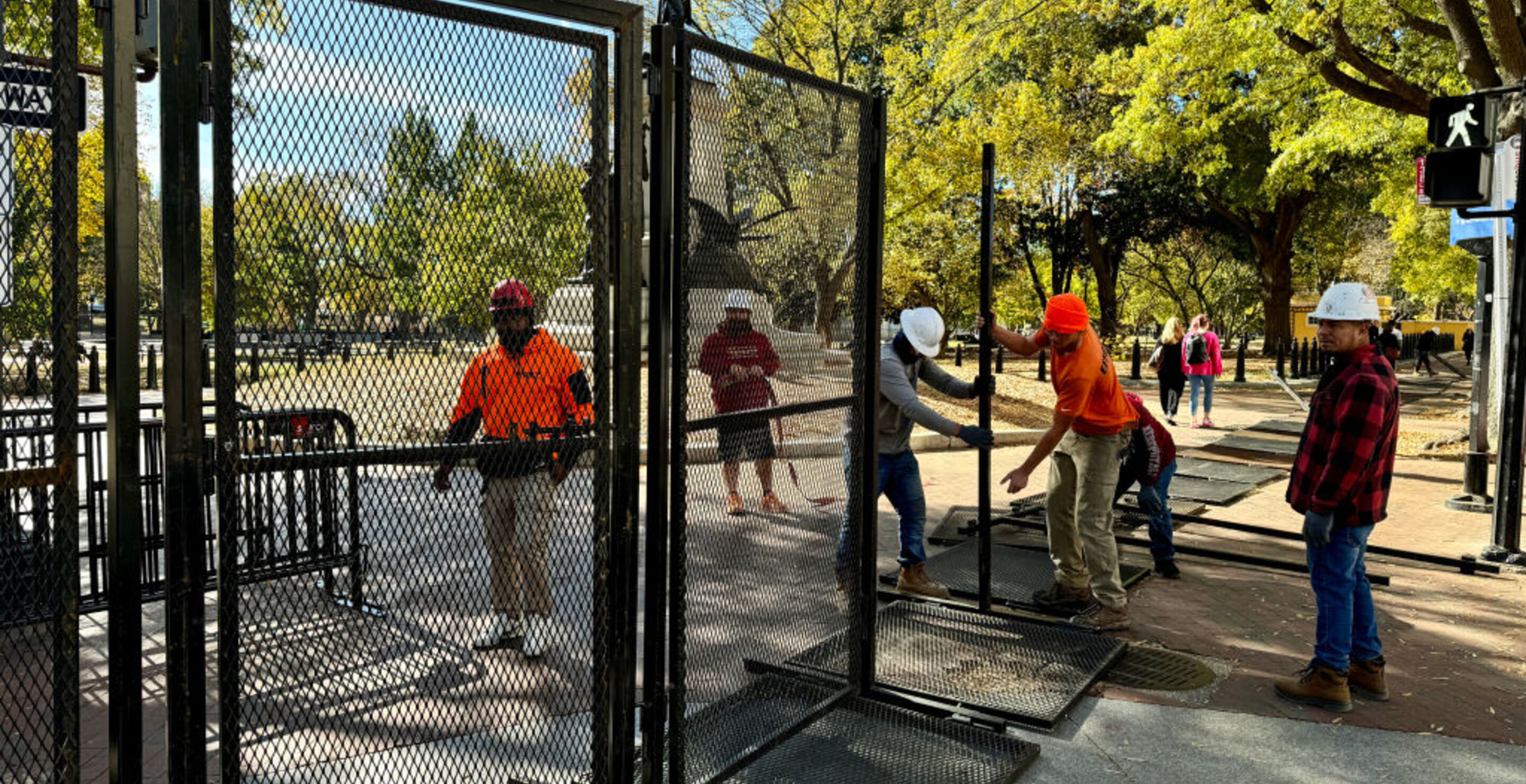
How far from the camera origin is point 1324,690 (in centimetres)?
486

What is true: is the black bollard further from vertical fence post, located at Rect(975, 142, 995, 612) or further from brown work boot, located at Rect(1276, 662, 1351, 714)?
brown work boot, located at Rect(1276, 662, 1351, 714)

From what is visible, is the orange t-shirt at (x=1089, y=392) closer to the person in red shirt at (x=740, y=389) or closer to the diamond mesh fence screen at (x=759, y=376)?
the diamond mesh fence screen at (x=759, y=376)

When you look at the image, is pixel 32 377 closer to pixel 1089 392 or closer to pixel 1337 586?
pixel 1089 392

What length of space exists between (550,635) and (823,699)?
1724mm

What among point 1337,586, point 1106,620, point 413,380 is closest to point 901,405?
point 1106,620

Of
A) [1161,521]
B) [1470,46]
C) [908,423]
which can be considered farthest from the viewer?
[1470,46]

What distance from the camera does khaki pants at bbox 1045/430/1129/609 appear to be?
19.9ft

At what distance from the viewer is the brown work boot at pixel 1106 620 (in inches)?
235

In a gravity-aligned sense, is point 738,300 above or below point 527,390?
above

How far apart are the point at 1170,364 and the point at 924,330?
11110 millimetres

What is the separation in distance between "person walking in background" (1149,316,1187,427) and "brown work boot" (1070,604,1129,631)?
10.6 m

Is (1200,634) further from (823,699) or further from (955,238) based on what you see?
(955,238)

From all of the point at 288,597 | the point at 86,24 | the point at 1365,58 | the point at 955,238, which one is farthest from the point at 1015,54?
the point at 288,597

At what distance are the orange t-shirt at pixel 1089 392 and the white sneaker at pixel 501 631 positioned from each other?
12.0 ft
